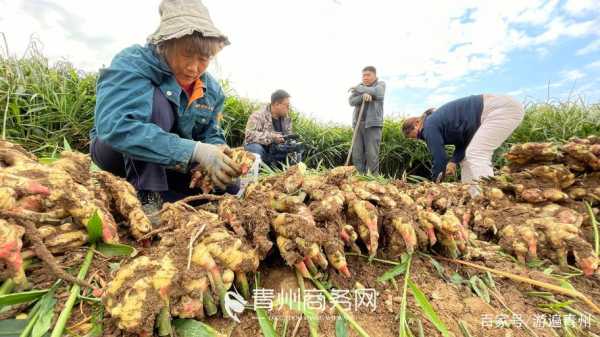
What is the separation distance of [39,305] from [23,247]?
135 millimetres

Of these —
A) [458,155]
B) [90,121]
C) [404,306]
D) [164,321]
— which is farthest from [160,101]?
[458,155]

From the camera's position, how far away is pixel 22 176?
0.70 metres

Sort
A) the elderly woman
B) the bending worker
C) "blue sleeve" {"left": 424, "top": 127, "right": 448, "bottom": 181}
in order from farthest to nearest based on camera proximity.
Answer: "blue sleeve" {"left": 424, "top": 127, "right": 448, "bottom": 181} → the bending worker → the elderly woman

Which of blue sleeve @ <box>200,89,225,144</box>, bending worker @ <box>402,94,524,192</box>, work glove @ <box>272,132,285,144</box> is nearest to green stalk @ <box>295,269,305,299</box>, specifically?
blue sleeve @ <box>200,89,225,144</box>

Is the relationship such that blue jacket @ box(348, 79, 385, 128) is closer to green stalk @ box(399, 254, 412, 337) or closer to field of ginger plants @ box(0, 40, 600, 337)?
field of ginger plants @ box(0, 40, 600, 337)

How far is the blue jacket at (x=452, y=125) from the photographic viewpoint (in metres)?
3.42

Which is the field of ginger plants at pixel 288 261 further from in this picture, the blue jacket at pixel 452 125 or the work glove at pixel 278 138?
the work glove at pixel 278 138

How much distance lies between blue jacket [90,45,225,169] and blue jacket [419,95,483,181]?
9.72 ft

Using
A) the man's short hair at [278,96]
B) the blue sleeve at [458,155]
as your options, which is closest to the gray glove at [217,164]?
the man's short hair at [278,96]

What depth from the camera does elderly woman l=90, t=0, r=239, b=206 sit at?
1250 millimetres

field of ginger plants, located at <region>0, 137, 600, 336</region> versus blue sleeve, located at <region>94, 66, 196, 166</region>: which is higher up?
blue sleeve, located at <region>94, 66, 196, 166</region>

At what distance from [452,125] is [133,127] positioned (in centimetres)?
333

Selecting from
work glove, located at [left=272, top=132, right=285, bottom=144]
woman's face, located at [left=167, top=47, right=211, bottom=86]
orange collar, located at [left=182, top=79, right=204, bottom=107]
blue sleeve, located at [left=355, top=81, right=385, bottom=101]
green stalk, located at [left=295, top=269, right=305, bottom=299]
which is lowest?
green stalk, located at [left=295, top=269, right=305, bottom=299]

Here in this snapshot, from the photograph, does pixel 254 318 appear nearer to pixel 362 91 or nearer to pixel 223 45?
pixel 223 45
